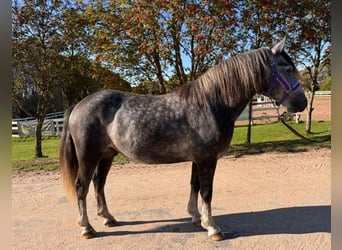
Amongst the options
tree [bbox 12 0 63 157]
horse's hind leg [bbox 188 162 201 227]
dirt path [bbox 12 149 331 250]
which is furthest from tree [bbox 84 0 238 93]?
horse's hind leg [bbox 188 162 201 227]

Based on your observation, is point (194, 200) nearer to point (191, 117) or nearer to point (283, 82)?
point (191, 117)

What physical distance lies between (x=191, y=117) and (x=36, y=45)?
6.61 metres

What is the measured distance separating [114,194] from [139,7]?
482 centimetres

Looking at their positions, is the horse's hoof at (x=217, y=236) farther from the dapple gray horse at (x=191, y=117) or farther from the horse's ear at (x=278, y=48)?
the horse's ear at (x=278, y=48)

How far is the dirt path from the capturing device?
124 inches

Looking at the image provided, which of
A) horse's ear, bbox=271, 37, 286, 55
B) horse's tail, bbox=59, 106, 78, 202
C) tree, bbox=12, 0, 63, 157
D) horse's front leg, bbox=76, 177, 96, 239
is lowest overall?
horse's front leg, bbox=76, 177, 96, 239

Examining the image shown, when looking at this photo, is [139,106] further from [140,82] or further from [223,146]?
[140,82]

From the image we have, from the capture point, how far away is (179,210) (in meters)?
4.04

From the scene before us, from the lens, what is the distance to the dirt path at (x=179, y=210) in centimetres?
315

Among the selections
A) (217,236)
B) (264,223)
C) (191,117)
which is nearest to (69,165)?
(191,117)

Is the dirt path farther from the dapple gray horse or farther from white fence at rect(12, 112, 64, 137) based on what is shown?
white fence at rect(12, 112, 64, 137)

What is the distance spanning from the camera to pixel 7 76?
92 cm

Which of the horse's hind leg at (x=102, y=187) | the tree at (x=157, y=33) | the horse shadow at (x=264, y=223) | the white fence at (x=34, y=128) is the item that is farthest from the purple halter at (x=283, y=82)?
the white fence at (x=34, y=128)

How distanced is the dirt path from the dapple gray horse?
12.8 inches
